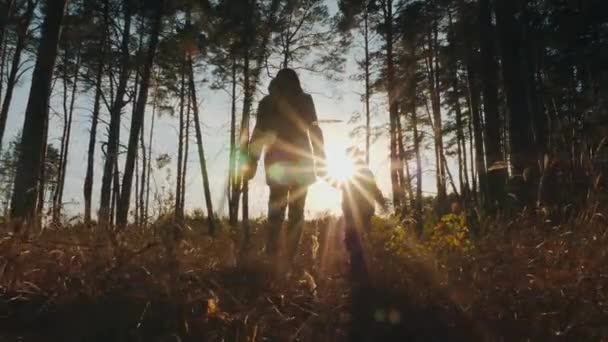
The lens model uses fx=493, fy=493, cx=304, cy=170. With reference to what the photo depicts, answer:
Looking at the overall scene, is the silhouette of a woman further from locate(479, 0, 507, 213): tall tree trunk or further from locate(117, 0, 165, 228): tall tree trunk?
locate(117, 0, 165, 228): tall tree trunk

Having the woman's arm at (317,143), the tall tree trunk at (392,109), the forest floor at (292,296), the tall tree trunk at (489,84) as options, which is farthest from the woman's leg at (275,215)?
the tall tree trunk at (392,109)

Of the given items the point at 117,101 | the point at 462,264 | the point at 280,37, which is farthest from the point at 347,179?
the point at 280,37

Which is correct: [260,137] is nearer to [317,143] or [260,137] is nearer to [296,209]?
[317,143]

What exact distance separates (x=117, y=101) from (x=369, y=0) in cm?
961

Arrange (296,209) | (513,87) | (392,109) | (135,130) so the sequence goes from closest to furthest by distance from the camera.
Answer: (296,209) < (513,87) < (135,130) < (392,109)

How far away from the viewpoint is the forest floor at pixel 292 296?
233cm

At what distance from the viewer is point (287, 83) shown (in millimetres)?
5473

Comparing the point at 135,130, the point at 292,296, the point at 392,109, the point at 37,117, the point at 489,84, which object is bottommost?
the point at 292,296

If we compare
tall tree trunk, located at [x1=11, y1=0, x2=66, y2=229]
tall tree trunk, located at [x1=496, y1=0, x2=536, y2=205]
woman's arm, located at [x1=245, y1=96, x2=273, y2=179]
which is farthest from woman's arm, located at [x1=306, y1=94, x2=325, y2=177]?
tall tree trunk, located at [x1=11, y1=0, x2=66, y2=229]

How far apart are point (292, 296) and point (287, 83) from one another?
3.16m

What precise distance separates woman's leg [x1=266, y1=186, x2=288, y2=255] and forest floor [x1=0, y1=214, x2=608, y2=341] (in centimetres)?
140

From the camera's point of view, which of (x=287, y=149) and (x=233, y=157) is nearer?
(x=287, y=149)

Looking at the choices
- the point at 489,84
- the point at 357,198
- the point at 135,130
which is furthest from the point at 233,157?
the point at 357,198

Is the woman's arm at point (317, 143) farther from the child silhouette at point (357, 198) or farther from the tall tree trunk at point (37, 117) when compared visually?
the tall tree trunk at point (37, 117)
